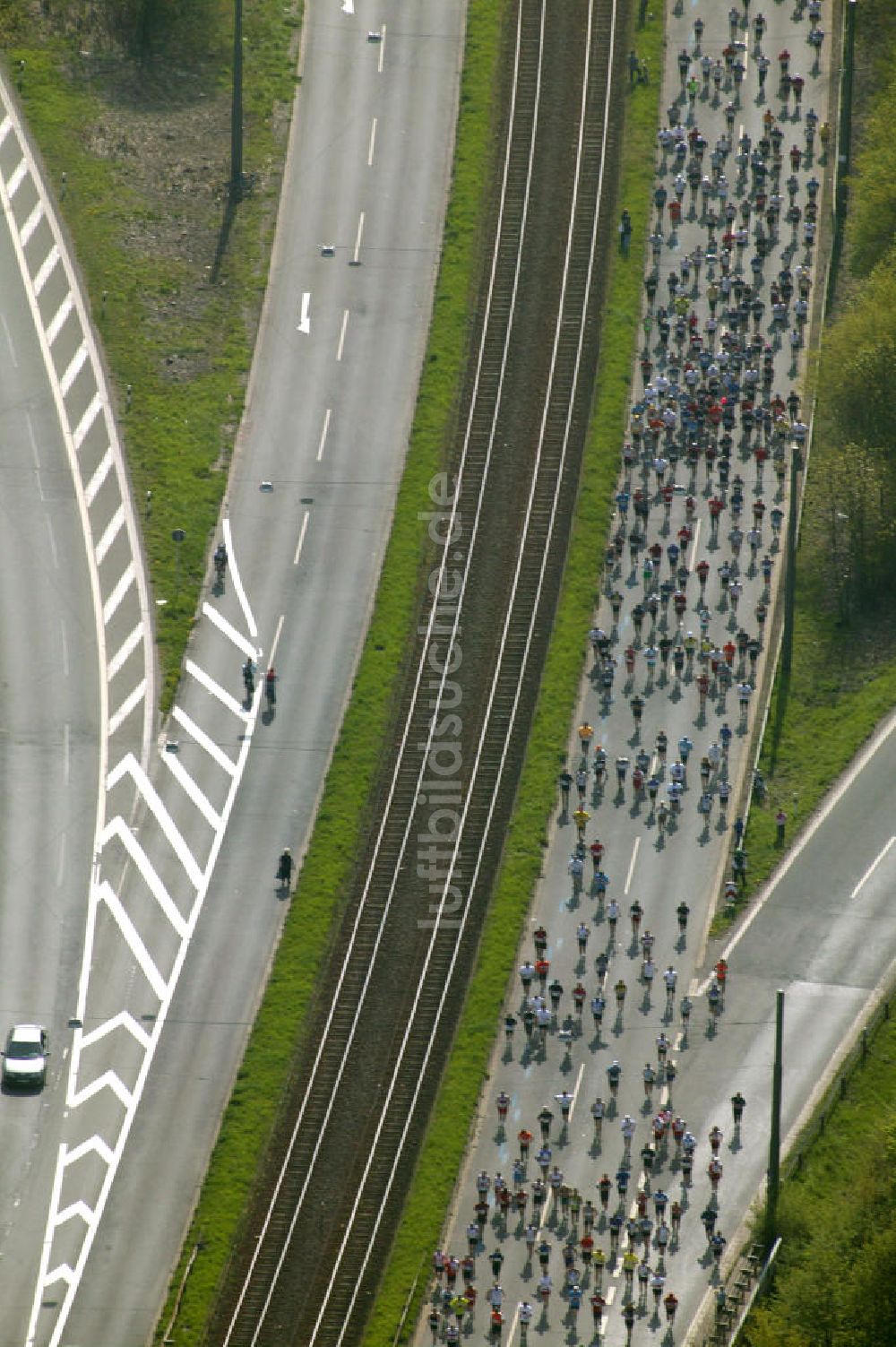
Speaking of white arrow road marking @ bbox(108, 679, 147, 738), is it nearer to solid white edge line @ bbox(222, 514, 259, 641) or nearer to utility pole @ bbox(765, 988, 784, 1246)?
solid white edge line @ bbox(222, 514, 259, 641)

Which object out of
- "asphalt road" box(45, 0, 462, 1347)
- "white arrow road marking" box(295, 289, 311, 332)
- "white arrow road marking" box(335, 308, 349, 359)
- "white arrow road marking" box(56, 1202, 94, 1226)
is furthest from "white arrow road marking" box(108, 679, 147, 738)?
"white arrow road marking" box(56, 1202, 94, 1226)

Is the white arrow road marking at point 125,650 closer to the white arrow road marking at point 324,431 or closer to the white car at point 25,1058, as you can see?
the white arrow road marking at point 324,431

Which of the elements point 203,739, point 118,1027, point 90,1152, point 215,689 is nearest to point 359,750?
point 203,739

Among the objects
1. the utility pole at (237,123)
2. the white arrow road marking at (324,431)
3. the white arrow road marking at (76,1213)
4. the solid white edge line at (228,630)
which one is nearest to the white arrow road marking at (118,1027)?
the white arrow road marking at (76,1213)

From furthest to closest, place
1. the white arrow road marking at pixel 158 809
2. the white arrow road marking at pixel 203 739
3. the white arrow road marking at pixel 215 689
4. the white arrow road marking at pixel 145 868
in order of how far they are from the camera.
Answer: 1. the white arrow road marking at pixel 215 689
2. the white arrow road marking at pixel 203 739
3. the white arrow road marking at pixel 158 809
4. the white arrow road marking at pixel 145 868

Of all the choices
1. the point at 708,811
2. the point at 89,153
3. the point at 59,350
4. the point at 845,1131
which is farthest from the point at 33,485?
the point at 845,1131

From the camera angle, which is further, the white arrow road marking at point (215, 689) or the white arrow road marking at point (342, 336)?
the white arrow road marking at point (342, 336)
